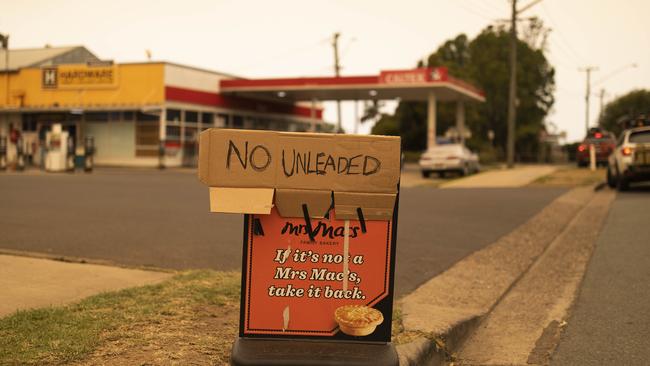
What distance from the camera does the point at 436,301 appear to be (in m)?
6.48

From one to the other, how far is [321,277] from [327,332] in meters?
0.32

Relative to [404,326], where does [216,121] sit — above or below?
above

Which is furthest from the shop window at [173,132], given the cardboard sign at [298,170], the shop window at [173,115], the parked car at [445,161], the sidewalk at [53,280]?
the cardboard sign at [298,170]

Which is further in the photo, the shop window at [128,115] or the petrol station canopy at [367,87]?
the shop window at [128,115]

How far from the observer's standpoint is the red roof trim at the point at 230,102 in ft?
114

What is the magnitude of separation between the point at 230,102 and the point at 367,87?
27.0 feet

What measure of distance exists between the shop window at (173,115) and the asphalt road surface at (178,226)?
1729cm

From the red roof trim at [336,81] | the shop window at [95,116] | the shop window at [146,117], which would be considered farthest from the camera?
the shop window at [95,116]

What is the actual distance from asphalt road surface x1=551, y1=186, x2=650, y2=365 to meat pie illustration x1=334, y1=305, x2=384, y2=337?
6.13ft

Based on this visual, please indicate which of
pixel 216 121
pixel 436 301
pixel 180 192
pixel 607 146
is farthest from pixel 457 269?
pixel 216 121

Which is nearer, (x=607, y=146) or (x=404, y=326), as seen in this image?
(x=404, y=326)

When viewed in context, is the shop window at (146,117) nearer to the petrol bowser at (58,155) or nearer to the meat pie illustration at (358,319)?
the petrol bowser at (58,155)

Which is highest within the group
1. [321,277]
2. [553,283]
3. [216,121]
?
[216,121]

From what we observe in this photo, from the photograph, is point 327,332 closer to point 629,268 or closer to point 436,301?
point 436,301
